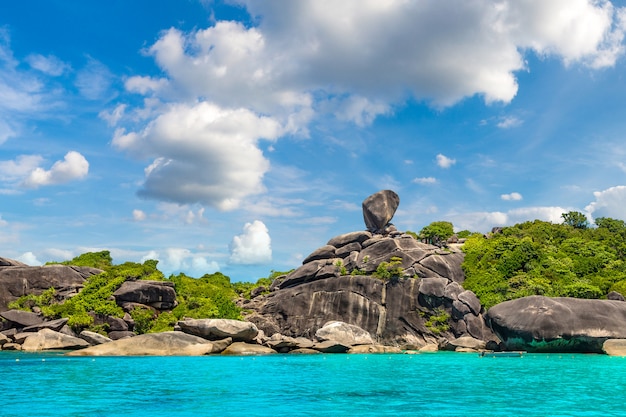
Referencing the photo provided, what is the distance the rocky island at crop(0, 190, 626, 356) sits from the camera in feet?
115

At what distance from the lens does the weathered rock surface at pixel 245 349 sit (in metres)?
36.5

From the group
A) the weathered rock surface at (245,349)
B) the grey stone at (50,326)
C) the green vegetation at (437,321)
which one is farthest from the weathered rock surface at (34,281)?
the green vegetation at (437,321)

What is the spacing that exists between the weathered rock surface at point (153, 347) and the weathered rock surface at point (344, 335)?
1065 centimetres

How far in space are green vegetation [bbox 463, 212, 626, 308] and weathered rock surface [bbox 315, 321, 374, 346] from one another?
40.2 feet

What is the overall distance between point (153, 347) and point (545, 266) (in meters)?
37.3

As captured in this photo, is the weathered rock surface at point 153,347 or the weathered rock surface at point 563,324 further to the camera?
the weathered rock surface at point 563,324

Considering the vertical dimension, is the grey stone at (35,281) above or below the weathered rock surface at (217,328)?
above

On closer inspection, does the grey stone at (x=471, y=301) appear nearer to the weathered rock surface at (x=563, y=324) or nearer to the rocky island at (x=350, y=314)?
the rocky island at (x=350, y=314)

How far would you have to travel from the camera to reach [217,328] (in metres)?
36.1

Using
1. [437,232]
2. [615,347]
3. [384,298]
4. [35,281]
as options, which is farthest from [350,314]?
[35,281]

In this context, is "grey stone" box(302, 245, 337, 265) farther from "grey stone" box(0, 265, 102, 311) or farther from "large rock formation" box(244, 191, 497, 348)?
"grey stone" box(0, 265, 102, 311)

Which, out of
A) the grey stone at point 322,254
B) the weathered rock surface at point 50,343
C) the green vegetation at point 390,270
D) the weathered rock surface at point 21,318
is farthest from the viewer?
the grey stone at point 322,254

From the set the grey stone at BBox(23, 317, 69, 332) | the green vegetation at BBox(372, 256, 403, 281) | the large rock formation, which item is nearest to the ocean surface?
the grey stone at BBox(23, 317, 69, 332)

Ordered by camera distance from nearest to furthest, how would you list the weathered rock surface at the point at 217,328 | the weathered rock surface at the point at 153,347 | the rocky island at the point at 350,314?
1. the weathered rock surface at the point at 153,347
2. the rocky island at the point at 350,314
3. the weathered rock surface at the point at 217,328
